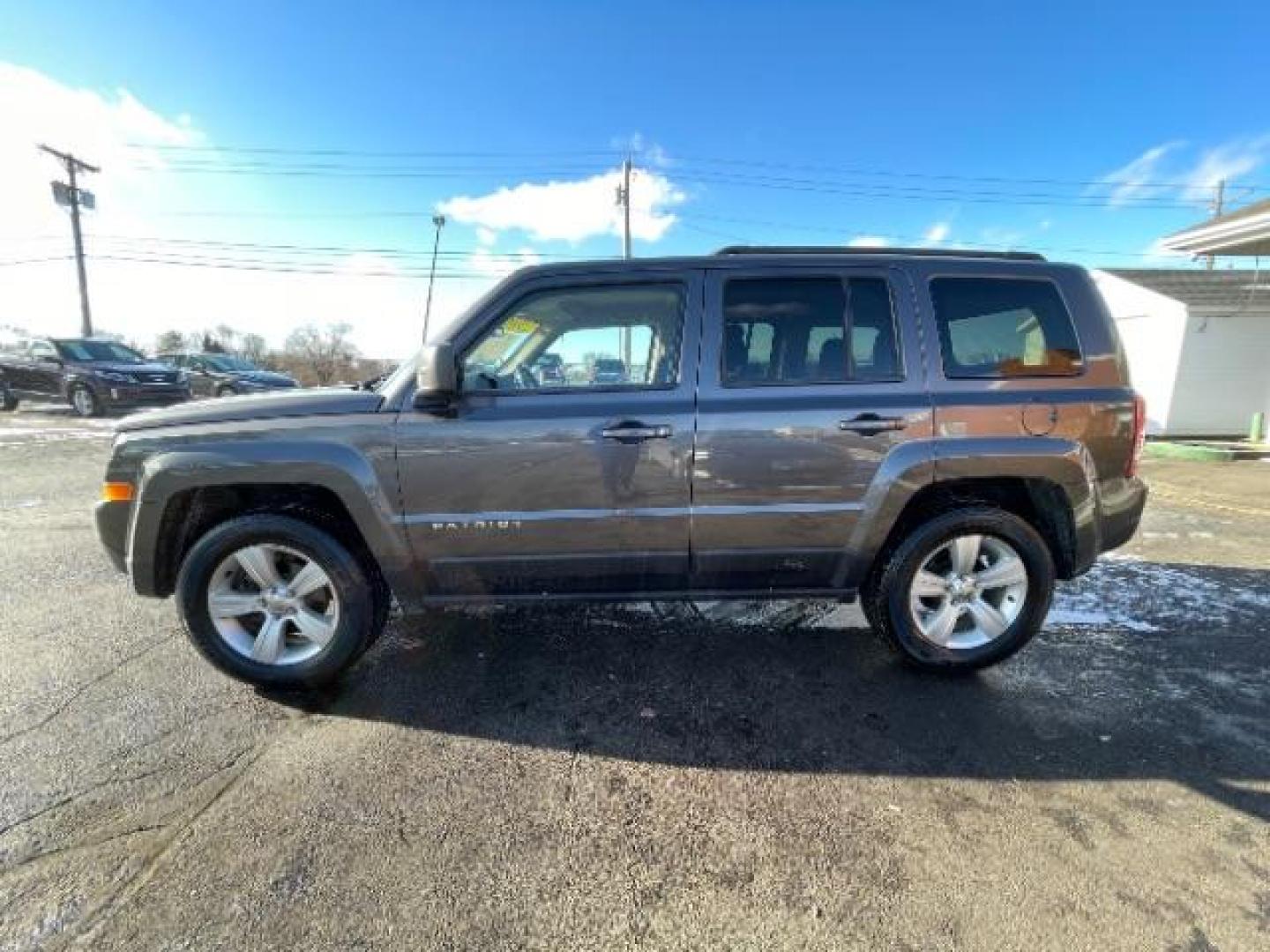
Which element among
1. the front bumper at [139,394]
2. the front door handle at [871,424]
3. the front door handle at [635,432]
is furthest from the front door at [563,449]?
the front bumper at [139,394]

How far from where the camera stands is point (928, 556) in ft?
10.1

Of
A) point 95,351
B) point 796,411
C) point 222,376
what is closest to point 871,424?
point 796,411

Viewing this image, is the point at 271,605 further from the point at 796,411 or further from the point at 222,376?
the point at 222,376

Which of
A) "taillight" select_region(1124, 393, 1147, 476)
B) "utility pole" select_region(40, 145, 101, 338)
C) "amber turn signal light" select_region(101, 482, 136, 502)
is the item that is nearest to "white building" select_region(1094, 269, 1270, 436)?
"taillight" select_region(1124, 393, 1147, 476)

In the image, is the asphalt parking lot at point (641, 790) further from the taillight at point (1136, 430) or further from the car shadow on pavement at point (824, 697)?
the taillight at point (1136, 430)

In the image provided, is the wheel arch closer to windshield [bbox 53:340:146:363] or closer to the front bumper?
the front bumper

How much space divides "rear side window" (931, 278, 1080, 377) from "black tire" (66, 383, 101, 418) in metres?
18.3

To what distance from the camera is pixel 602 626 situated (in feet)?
12.1

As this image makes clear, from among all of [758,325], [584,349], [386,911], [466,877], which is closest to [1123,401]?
[758,325]

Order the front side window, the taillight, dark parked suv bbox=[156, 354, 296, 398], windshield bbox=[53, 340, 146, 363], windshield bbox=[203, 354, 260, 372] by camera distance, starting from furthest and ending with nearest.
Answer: windshield bbox=[203, 354, 260, 372] → dark parked suv bbox=[156, 354, 296, 398] → windshield bbox=[53, 340, 146, 363] → the taillight → the front side window

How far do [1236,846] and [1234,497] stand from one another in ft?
24.6

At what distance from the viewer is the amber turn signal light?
9.57 feet

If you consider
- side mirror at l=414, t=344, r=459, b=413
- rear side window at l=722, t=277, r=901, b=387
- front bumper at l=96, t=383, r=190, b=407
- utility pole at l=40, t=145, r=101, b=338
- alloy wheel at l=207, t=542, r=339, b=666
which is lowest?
alloy wheel at l=207, t=542, r=339, b=666

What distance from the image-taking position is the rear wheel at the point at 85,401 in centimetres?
1458
